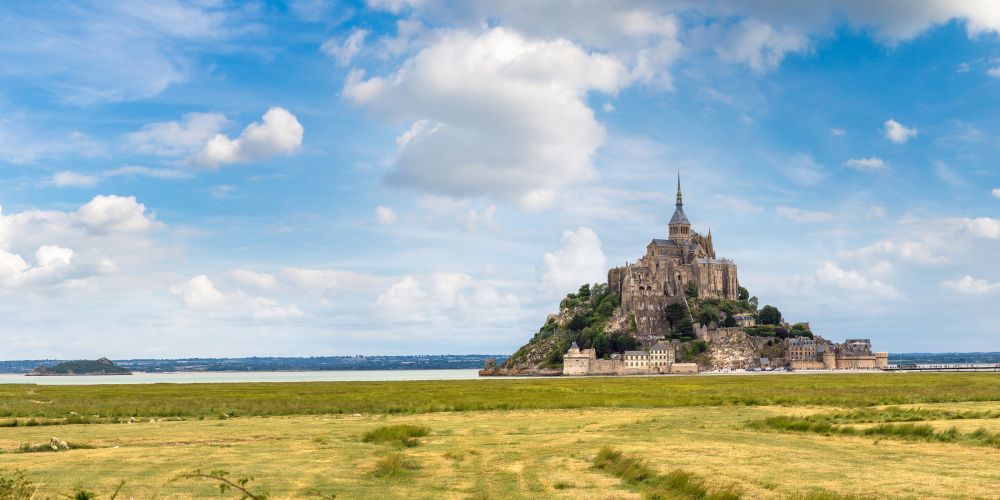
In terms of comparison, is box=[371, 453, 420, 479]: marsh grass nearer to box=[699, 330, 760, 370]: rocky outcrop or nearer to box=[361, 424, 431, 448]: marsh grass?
box=[361, 424, 431, 448]: marsh grass

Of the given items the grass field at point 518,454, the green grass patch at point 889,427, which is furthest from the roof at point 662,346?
the green grass patch at point 889,427

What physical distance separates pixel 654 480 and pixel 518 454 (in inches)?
309

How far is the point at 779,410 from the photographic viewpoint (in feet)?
182

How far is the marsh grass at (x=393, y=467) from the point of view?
28.3 metres

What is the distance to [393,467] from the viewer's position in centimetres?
2898

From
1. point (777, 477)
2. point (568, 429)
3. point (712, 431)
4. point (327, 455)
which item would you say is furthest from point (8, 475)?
point (712, 431)

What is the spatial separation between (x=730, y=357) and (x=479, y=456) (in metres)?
171

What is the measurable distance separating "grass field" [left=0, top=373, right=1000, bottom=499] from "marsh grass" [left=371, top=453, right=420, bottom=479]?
0.27 feet

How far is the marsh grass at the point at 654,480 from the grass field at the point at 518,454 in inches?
3.1

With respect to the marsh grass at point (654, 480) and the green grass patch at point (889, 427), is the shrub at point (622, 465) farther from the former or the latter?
the green grass patch at point (889, 427)

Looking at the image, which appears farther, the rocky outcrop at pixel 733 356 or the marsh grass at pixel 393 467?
the rocky outcrop at pixel 733 356

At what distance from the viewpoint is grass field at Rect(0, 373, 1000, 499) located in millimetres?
25031

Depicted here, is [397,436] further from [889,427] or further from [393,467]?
[889,427]

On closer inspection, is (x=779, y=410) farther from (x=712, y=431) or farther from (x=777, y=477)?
(x=777, y=477)
